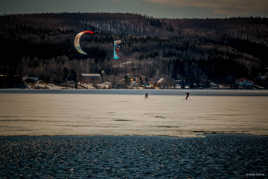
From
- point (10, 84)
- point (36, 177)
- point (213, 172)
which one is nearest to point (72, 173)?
point (36, 177)

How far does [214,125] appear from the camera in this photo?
82.9 feet

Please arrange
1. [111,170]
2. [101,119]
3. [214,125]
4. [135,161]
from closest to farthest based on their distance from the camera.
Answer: [111,170], [135,161], [214,125], [101,119]

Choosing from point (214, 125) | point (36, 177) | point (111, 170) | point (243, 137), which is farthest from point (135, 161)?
point (214, 125)

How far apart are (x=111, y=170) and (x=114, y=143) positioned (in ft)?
18.2

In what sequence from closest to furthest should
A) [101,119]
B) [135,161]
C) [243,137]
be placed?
1. [135,161]
2. [243,137]
3. [101,119]

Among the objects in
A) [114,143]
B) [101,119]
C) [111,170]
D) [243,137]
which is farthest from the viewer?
[101,119]

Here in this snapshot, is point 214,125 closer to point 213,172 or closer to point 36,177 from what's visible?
point 213,172

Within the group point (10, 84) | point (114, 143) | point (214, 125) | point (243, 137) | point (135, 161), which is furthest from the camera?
point (10, 84)

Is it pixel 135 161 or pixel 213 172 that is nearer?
pixel 213 172

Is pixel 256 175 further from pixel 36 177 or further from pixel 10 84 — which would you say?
pixel 10 84

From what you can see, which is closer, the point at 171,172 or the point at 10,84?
the point at 171,172

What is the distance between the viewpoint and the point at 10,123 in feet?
83.9

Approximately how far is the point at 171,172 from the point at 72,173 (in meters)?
3.29

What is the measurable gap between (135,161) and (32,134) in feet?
28.2
